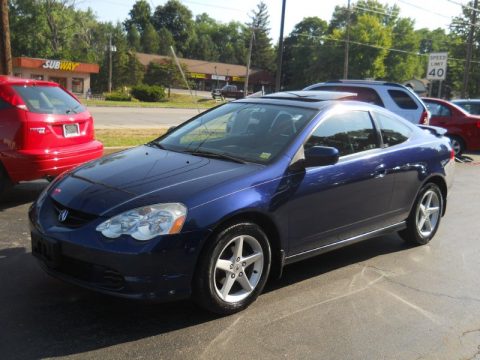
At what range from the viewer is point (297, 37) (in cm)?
9425

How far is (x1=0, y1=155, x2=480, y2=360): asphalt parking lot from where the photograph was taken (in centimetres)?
321

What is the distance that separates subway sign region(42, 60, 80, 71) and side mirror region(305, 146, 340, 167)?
5141cm

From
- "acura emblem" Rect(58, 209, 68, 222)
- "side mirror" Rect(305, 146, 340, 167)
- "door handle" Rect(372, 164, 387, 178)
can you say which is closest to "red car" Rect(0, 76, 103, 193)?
"acura emblem" Rect(58, 209, 68, 222)

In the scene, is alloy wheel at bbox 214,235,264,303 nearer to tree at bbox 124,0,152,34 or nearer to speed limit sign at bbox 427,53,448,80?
speed limit sign at bbox 427,53,448,80

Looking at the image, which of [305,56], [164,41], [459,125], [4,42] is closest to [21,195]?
[4,42]

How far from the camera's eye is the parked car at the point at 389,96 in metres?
10.9

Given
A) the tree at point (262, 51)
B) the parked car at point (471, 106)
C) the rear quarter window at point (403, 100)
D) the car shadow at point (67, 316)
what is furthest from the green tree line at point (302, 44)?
→ the car shadow at point (67, 316)

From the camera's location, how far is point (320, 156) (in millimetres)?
4039

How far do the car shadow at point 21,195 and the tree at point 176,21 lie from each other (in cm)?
11463

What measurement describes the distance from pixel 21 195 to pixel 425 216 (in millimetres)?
5270

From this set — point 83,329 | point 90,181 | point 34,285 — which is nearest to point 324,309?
point 83,329

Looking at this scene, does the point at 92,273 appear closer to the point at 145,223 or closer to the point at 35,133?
the point at 145,223

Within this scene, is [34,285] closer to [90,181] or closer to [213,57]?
[90,181]

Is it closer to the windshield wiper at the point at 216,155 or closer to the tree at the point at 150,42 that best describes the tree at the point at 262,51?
the tree at the point at 150,42
